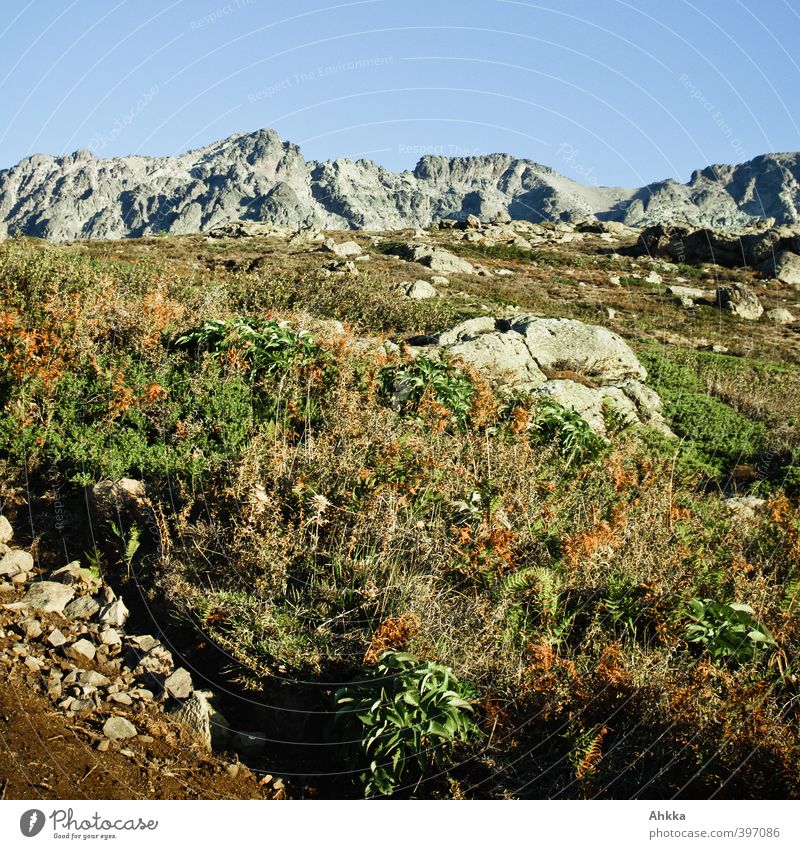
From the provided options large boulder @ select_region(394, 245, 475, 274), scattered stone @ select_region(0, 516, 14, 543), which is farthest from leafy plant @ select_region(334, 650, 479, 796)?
large boulder @ select_region(394, 245, 475, 274)

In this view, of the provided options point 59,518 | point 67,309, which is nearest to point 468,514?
point 59,518

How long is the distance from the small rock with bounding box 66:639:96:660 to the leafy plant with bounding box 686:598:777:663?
16.1ft

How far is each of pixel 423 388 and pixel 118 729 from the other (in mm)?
5749

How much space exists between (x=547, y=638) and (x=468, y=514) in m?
1.51

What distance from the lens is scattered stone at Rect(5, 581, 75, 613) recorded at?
5734 millimetres

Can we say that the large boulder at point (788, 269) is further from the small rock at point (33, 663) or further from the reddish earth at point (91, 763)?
the small rock at point (33, 663)

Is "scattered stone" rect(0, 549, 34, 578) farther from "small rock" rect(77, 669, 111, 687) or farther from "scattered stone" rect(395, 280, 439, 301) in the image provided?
"scattered stone" rect(395, 280, 439, 301)

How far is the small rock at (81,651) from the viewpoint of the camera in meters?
5.33

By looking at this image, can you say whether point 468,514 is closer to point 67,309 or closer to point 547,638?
point 547,638

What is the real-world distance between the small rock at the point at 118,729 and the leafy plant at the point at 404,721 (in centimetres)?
146

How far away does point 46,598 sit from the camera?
5828 mm

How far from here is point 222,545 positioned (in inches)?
239

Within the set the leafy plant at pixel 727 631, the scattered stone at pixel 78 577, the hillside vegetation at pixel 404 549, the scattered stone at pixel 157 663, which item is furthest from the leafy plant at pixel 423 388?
the scattered stone at pixel 157 663
